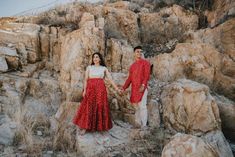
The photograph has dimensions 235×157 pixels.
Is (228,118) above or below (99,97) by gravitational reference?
below

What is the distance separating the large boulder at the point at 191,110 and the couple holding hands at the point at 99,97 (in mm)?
849

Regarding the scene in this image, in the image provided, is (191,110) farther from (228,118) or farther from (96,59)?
(96,59)

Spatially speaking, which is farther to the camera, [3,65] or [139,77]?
[3,65]

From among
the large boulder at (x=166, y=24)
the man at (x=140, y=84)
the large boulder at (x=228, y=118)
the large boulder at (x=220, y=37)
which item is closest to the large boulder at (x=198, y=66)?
the large boulder at (x=220, y=37)

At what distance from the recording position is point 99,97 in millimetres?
6500

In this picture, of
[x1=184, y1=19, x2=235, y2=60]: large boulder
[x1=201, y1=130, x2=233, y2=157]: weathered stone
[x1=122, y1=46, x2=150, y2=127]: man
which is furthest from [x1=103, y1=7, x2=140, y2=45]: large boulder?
[x1=201, y1=130, x2=233, y2=157]: weathered stone

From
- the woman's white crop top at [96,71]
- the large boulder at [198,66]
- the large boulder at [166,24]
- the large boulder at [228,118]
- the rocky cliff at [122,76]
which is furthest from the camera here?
the large boulder at [166,24]

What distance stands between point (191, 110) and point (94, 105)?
234cm

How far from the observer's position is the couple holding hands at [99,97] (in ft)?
21.1

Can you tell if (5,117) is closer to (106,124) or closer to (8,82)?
(8,82)

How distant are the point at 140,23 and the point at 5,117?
6.36 meters

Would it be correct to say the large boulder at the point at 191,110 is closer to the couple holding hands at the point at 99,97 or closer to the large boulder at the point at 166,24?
the couple holding hands at the point at 99,97

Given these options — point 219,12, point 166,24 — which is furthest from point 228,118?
point 166,24

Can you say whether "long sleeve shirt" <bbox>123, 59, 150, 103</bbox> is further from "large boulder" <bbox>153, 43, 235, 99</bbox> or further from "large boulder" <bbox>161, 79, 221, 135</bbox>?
"large boulder" <bbox>153, 43, 235, 99</bbox>
